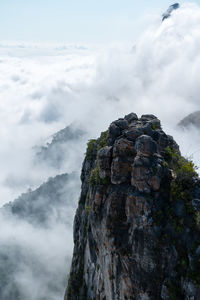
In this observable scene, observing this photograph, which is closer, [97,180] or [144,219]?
[144,219]

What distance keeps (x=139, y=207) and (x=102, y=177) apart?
6.83 metres

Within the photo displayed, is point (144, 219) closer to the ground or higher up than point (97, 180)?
closer to the ground

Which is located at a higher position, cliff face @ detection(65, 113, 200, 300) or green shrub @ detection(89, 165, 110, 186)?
green shrub @ detection(89, 165, 110, 186)

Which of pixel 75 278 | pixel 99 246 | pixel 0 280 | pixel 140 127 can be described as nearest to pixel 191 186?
pixel 140 127

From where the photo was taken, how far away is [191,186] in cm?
2416

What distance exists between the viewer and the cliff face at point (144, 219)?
2169 centimetres

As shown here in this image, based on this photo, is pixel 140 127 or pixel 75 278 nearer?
pixel 140 127

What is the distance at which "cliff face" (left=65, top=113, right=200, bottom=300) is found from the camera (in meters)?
21.7

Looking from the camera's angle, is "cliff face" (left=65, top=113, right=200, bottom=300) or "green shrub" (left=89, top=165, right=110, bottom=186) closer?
"cliff face" (left=65, top=113, right=200, bottom=300)

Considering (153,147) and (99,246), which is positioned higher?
(153,147)

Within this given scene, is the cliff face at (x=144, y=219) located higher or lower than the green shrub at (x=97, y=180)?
lower

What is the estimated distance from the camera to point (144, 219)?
2336 centimetres

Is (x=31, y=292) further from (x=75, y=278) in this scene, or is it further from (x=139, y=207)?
(x=139, y=207)

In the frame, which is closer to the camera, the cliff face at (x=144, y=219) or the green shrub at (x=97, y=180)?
the cliff face at (x=144, y=219)
